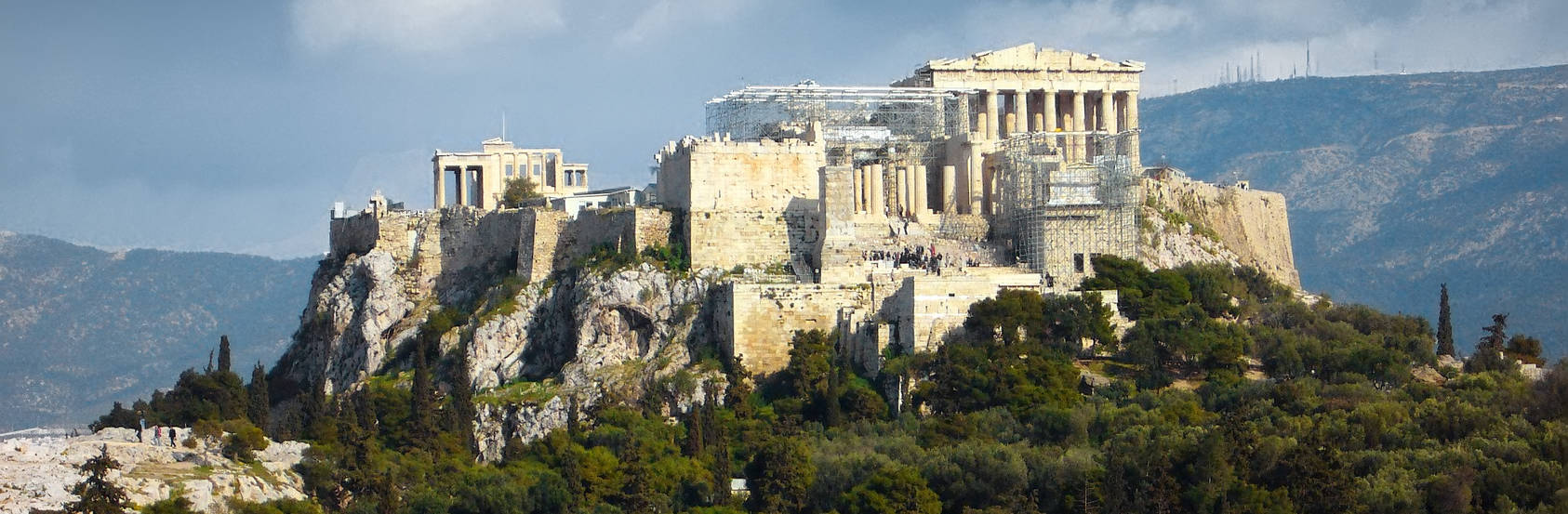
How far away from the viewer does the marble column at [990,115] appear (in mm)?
85438

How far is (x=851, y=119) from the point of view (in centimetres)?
8469

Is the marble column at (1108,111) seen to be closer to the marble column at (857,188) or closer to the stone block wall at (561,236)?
the marble column at (857,188)

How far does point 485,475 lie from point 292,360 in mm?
→ 24860

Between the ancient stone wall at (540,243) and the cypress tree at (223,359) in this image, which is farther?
the cypress tree at (223,359)

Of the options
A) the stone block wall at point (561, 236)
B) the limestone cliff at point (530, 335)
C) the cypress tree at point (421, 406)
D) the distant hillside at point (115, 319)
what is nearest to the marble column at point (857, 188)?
the limestone cliff at point (530, 335)

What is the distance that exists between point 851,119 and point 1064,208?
9.48m

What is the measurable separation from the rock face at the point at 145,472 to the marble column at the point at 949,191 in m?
22.8

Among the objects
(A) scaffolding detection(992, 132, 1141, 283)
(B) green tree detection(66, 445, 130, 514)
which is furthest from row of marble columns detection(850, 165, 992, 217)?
(B) green tree detection(66, 445, 130, 514)

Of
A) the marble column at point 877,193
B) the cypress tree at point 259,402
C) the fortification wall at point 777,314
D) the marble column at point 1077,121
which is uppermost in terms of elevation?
the marble column at point 1077,121

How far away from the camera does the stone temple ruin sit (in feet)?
245

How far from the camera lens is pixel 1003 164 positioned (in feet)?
265

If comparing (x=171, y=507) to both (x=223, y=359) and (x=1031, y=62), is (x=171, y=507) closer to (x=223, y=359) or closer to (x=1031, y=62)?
(x=223, y=359)

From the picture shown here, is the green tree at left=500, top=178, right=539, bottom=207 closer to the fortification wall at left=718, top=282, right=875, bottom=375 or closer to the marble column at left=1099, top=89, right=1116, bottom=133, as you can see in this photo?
the fortification wall at left=718, top=282, right=875, bottom=375

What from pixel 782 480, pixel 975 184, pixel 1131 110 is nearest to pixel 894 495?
pixel 782 480
